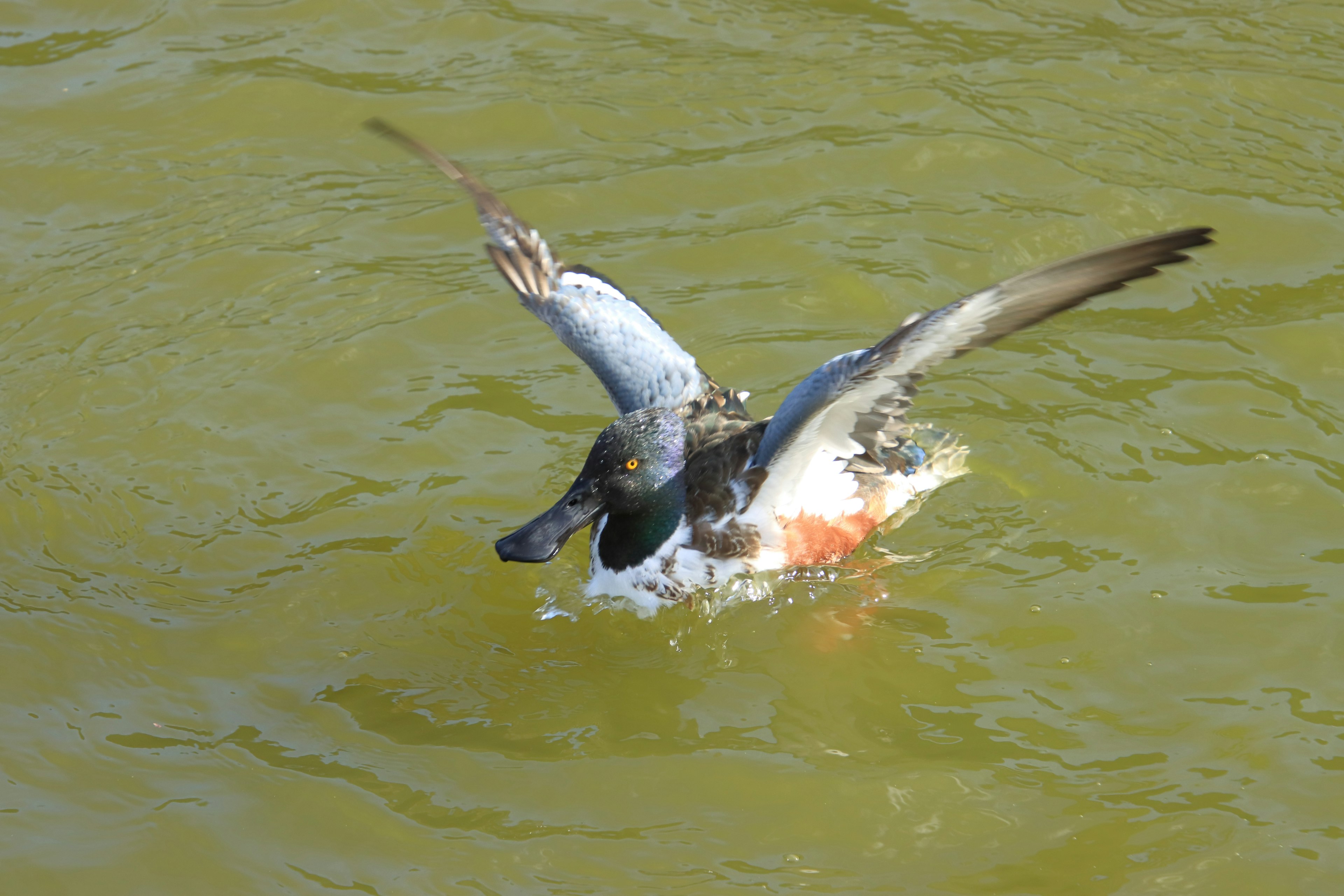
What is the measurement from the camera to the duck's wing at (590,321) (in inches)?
237

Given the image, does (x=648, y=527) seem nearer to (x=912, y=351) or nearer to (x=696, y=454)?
(x=696, y=454)

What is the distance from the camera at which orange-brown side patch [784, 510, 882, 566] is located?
18.8ft

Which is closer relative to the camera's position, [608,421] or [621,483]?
[621,483]

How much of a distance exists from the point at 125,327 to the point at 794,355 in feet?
11.8

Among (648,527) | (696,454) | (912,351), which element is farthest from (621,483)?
(912,351)

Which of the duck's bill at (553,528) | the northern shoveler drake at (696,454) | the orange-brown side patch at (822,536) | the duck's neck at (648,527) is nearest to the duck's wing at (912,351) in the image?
the northern shoveler drake at (696,454)

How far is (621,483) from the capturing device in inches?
216

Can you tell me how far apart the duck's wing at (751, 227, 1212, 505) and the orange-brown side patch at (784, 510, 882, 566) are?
26 cm

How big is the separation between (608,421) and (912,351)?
2.46m

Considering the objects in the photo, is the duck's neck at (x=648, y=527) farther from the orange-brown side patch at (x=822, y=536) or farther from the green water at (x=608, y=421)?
the orange-brown side patch at (x=822, y=536)

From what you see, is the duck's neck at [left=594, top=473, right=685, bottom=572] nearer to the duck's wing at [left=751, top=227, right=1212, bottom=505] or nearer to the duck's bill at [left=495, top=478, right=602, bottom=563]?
the duck's bill at [left=495, top=478, right=602, bottom=563]

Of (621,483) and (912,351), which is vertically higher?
(912,351)

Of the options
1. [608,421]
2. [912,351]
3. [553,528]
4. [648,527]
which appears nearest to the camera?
[912,351]

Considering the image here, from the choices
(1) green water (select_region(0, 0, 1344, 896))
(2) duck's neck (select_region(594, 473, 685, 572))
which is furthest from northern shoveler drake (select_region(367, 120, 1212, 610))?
(1) green water (select_region(0, 0, 1344, 896))
